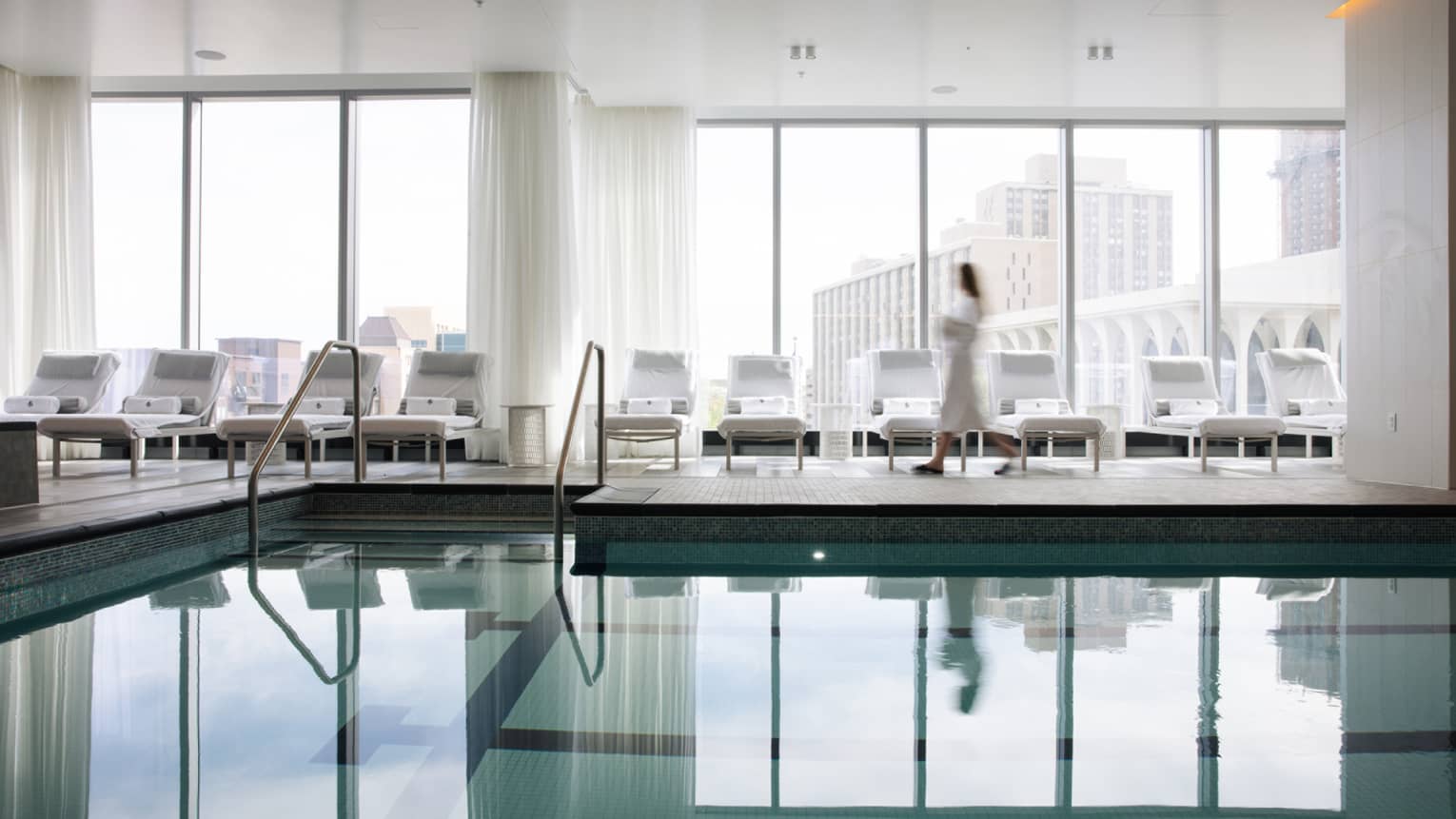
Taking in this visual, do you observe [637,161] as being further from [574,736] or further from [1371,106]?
[574,736]

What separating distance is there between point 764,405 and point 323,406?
11.0ft

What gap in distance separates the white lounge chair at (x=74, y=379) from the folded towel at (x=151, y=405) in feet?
1.15

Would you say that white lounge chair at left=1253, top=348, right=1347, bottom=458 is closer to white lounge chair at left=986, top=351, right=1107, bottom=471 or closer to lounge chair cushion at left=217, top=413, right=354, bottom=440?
white lounge chair at left=986, top=351, right=1107, bottom=471

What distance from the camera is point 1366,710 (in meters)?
2.07

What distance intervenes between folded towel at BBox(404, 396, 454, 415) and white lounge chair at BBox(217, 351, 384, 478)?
316mm

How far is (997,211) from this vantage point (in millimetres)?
8758

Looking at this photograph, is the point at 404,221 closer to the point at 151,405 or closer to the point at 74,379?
the point at 151,405

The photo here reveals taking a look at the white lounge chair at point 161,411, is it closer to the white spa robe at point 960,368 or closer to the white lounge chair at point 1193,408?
the white spa robe at point 960,368

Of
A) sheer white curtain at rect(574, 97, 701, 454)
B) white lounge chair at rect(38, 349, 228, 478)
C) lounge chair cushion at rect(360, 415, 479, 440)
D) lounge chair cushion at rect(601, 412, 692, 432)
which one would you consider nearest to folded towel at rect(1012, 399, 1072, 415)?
lounge chair cushion at rect(601, 412, 692, 432)

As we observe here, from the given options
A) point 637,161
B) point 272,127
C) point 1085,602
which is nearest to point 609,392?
point 637,161

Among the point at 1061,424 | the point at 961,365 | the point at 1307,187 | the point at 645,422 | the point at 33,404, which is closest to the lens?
the point at 961,365

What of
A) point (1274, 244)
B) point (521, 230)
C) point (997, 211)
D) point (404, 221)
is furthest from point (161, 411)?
point (1274, 244)

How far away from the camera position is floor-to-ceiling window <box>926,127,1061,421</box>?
28.6 feet

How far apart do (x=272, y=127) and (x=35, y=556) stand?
635 centimetres
